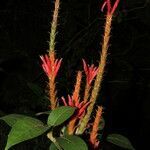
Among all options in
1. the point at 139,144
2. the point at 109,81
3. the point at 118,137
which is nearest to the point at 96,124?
the point at 118,137

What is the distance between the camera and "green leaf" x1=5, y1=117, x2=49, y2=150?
0.47 m

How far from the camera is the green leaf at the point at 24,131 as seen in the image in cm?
47

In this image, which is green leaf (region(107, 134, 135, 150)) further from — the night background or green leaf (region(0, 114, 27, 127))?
the night background

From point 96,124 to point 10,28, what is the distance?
1.72 meters

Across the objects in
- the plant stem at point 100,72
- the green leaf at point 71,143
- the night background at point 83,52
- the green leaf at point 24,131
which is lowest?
the night background at point 83,52

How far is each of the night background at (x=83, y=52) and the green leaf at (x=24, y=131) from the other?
1152mm

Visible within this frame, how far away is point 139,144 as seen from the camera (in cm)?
238

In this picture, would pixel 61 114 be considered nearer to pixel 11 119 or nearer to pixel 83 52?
pixel 11 119

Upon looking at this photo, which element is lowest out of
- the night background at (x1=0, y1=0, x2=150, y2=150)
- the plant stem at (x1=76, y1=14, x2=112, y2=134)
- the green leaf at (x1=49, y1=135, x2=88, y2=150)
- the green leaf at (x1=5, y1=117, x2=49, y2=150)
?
the night background at (x1=0, y1=0, x2=150, y2=150)

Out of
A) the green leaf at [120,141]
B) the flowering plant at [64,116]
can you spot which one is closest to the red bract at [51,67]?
the flowering plant at [64,116]

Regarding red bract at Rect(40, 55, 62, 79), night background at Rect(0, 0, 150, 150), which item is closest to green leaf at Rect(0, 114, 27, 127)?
red bract at Rect(40, 55, 62, 79)

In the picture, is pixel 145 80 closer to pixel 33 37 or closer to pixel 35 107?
pixel 33 37

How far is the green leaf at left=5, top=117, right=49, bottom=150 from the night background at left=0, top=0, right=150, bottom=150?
115 centimetres

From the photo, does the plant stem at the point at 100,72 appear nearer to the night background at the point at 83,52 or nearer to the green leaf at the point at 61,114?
the green leaf at the point at 61,114
